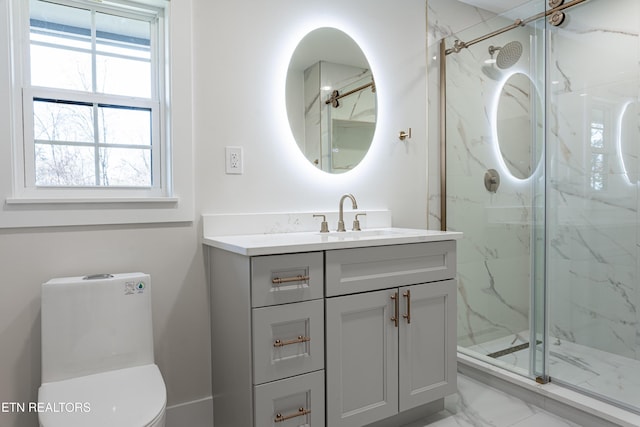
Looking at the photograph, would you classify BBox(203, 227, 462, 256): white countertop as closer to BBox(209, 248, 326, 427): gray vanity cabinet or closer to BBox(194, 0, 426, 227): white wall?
BBox(209, 248, 326, 427): gray vanity cabinet

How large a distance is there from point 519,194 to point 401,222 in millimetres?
670

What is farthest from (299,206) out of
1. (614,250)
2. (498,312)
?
(614,250)

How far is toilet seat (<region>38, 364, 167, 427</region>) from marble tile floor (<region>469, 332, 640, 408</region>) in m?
1.82

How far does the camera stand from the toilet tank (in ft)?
4.60

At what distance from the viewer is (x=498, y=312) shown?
2.44 metres

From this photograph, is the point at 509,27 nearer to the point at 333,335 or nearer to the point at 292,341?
the point at 333,335

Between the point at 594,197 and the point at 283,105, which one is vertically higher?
the point at 283,105

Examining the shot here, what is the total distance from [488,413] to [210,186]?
5.58 ft

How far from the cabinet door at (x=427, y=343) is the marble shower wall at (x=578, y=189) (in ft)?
2.02

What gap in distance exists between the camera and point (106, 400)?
1.22 meters

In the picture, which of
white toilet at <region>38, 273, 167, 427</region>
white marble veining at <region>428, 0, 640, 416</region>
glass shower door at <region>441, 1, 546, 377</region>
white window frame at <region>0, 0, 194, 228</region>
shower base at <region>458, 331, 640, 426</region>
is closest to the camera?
white toilet at <region>38, 273, 167, 427</region>

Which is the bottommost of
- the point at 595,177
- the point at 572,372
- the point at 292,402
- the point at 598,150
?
the point at 572,372

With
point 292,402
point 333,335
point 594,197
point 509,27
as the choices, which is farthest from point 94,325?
point 509,27

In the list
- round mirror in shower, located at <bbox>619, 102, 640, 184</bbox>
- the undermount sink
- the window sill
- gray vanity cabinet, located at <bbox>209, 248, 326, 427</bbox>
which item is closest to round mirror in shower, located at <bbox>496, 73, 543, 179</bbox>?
round mirror in shower, located at <bbox>619, 102, 640, 184</bbox>
